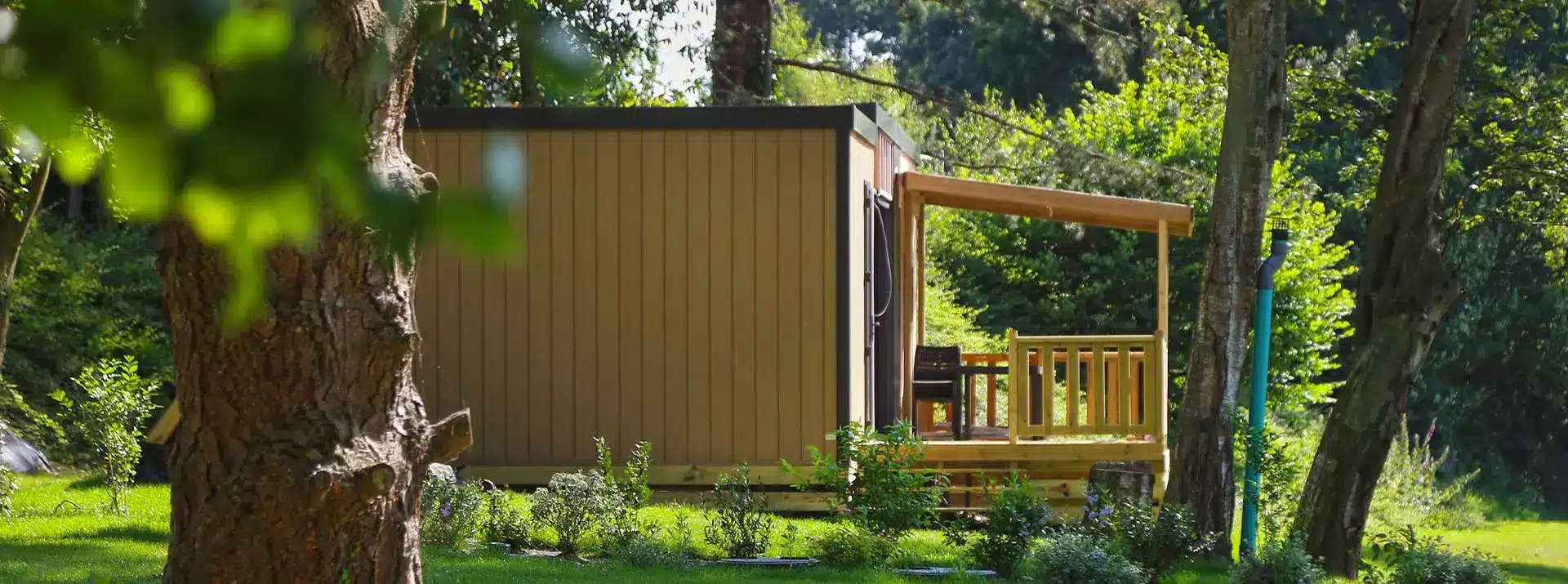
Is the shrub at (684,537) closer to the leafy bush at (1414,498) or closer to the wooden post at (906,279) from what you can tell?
the wooden post at (906,279)

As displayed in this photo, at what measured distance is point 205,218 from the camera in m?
0.89

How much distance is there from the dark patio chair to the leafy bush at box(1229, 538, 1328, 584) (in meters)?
3.70

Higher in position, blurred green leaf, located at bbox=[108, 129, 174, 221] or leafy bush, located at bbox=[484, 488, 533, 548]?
blurred green leaf, located at bbox=[108, 129, 174, 221]

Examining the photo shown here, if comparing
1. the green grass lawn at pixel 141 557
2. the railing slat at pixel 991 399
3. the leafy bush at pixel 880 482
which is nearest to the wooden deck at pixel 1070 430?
the leafy bush at pixel 880 482

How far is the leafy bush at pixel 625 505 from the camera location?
764 cm

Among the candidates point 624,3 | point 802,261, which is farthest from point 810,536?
point 624,3

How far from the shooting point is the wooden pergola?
34.3ft

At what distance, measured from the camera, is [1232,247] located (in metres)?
9.23

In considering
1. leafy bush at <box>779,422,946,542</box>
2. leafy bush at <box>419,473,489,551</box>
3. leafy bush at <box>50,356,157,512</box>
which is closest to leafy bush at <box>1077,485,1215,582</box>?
leafy bush at <box>779,422,946,542</box>

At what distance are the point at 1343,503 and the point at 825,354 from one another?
313 centimetres

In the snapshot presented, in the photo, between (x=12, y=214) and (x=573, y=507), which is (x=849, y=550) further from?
(x=12, y=214)

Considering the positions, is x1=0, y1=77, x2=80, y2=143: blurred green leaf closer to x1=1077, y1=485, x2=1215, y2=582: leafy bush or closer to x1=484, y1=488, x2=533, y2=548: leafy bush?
x1=1077, y1=485, x2=1215, y2=582: leafy bush

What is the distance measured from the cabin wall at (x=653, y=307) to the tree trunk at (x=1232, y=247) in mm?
2192

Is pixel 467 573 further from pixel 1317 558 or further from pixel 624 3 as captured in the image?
pixel 624 3
